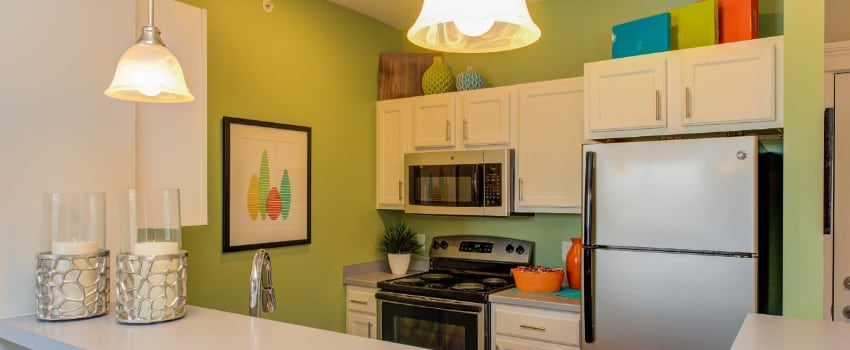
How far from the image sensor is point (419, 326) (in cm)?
333

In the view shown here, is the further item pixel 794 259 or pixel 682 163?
pixel 682 163

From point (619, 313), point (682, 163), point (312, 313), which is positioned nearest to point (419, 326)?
point (312, 313)

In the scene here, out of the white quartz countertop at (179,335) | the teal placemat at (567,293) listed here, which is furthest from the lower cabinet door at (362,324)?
the white quartz countertop at (179,335)

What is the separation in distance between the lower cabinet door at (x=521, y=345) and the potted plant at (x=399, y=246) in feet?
3.30

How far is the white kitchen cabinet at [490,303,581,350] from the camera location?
288cm

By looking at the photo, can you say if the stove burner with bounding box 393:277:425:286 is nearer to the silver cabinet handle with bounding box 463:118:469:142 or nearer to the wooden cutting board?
the silver cabinet handle with bounding box 463:118:469:142

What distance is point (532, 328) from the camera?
300 centimetres

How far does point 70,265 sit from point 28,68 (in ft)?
2.13

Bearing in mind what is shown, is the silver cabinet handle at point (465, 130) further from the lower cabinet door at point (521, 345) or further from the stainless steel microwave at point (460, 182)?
the lower cabinet door at point (521, 345)

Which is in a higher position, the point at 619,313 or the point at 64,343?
the point at 64,343

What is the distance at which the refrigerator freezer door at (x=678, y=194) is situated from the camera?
2367mm

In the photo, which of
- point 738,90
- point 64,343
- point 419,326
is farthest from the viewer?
point 419,326

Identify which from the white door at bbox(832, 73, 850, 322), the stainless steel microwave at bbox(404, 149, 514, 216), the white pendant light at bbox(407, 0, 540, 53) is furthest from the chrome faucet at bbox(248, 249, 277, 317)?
the white door at bbox(832, 73, 850, 322)

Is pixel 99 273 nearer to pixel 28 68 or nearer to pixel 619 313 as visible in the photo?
pixel 28 68
